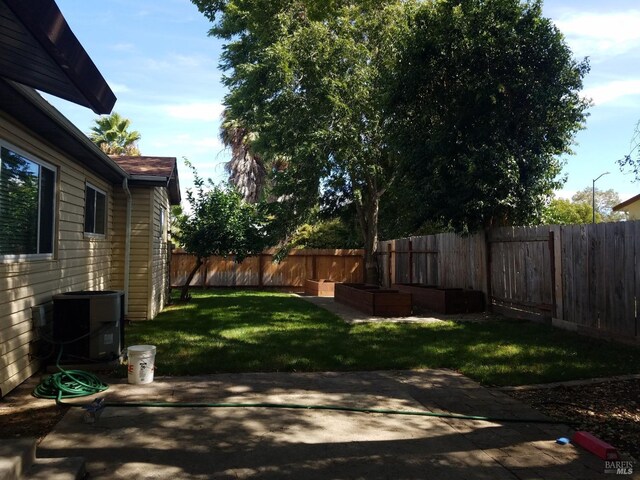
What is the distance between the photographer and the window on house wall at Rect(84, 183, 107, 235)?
863cm

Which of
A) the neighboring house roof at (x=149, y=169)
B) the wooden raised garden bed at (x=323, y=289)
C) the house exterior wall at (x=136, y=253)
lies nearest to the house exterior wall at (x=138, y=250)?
the house exterior wall at (x=136, y=253)

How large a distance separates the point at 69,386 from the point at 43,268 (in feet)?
6.05

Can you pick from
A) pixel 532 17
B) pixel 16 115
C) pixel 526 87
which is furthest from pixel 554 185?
pixel 16 115

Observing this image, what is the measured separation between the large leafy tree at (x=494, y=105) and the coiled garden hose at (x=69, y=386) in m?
8.25

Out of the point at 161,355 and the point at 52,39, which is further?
the point at 161,355

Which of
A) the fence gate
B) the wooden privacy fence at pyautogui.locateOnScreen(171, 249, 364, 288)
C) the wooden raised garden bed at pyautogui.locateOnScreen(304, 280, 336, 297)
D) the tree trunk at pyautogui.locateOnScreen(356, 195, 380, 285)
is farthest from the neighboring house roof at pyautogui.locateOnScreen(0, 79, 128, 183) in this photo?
the wooden privacy fence at pyautogui.locateOnScreen(171, 249, 364, 288)

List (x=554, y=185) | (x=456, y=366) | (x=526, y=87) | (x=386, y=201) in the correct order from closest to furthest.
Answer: (x=456, y=366) < (x=526, y=87) < (x=554, y=185) < (x=386, y=201)

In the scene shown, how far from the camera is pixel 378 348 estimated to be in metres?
7.74

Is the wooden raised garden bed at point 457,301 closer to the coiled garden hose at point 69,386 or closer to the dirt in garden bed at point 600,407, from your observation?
the dirt in garden bed at point 600,407

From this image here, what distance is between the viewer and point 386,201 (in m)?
20.2

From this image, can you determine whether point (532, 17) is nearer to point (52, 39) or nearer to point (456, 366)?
point (456, 366)

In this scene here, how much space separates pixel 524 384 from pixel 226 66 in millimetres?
18547

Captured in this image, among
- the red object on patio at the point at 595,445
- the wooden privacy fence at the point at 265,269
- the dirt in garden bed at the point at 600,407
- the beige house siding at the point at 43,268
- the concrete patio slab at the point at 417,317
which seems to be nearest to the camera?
the red object on patio at the point at 595,445

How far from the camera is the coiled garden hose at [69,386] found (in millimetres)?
5121
